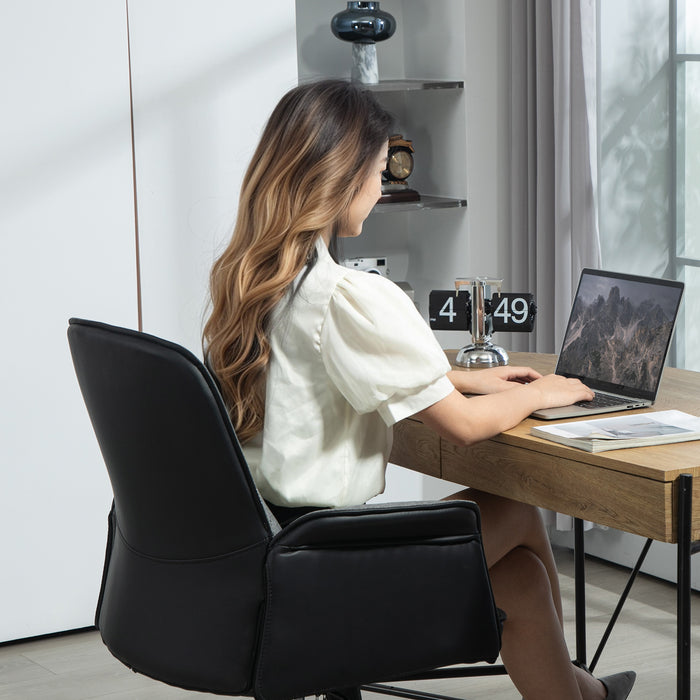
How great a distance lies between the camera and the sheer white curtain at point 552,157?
3.27m

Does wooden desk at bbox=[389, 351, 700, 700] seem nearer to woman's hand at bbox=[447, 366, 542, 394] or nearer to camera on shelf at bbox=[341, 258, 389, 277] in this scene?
woman's hand at bbox=[447, 366, 542, 394]

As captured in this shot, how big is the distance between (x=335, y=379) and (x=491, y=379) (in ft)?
1.72

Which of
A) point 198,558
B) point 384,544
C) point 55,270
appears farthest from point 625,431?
point 55,270

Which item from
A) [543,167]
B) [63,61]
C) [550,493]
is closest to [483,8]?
[543,167]

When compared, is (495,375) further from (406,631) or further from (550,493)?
(406,631)

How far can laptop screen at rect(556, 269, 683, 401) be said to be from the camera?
6.63 feet

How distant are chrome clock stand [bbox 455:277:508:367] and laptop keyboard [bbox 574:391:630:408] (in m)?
0.35

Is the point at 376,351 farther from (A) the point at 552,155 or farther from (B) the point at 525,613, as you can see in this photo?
(A) the point at 552,155

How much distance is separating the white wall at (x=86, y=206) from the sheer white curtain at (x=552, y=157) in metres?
0.77

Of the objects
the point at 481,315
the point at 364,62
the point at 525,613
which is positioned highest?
the point at 364,62

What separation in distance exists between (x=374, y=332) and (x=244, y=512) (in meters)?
0.33

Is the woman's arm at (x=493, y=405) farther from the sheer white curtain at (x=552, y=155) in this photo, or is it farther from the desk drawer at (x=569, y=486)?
the sheer white curtain at (x=552, y=155)

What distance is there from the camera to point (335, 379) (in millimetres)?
1718

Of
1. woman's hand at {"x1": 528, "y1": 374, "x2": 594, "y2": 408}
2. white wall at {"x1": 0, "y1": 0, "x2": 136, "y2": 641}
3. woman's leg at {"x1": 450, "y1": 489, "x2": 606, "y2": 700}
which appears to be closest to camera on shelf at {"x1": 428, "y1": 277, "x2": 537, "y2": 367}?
woman's hand at {"x1": 528, "y1": 374, "x2": 594, "y2": 408}
